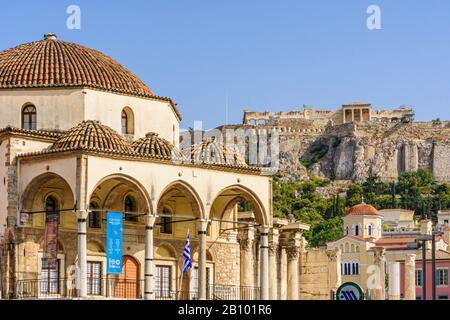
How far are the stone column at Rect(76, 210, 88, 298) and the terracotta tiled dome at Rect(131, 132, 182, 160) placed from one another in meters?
4.62

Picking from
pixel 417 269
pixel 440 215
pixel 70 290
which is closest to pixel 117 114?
pixel 70 290

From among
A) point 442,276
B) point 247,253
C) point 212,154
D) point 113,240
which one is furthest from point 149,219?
point 442,276

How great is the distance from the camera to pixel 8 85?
4825cm

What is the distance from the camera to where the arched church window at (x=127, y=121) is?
4994cm

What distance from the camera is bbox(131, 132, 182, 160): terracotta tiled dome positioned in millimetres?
47147

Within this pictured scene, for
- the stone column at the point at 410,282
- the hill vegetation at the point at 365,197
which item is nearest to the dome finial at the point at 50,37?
the stone column at the point at 410,282

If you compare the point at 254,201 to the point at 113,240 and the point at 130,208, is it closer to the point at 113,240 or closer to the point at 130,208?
the point at 130,208

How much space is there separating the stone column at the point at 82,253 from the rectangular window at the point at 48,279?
7.73 ft

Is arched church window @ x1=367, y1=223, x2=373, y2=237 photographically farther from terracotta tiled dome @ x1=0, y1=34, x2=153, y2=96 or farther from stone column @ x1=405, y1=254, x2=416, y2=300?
terracotta tiled dome @ x1=0, y1=34, x2=153, y2=96

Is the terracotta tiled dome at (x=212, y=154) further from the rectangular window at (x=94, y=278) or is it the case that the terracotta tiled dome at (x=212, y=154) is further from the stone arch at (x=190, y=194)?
the rectangular window at (x=94, y=278)

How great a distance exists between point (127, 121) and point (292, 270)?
416 inches

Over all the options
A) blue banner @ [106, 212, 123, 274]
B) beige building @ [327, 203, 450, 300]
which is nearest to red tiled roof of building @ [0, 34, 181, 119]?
blue banner @ [106, 212, 123, 274]
